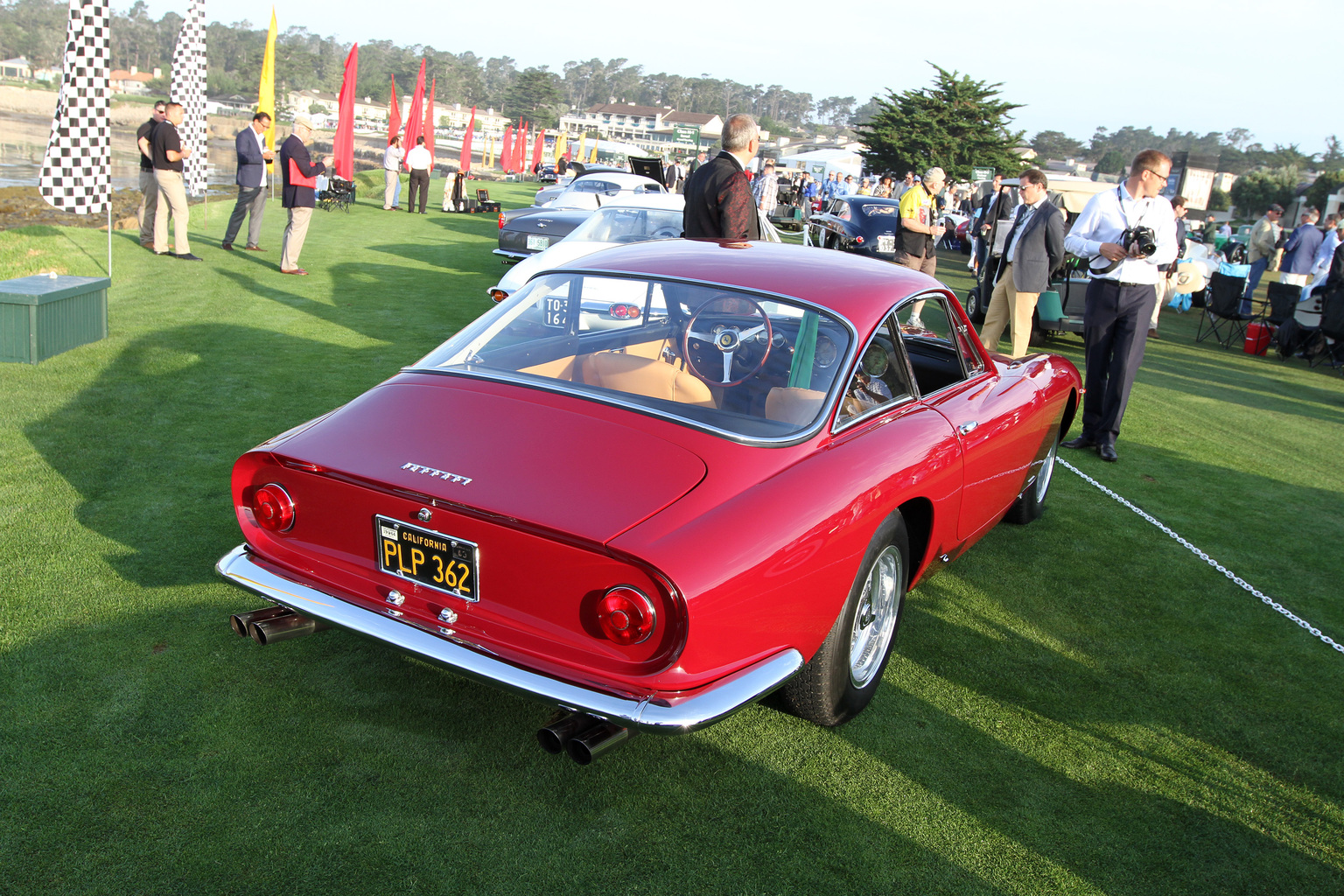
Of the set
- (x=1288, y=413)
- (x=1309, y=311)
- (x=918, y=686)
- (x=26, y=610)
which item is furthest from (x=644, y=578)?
(x=1309, y=311)

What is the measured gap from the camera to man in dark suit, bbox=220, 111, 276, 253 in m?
11.9

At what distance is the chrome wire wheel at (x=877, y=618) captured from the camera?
319cm

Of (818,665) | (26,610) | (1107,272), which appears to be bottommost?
(26,610)

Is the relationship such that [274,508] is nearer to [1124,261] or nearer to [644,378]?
[644,378]

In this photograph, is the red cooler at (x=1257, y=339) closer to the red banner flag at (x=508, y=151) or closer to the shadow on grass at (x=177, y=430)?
the shadow on grass at (x=177, y=430)

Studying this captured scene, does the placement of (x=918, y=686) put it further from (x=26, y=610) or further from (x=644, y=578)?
(x=26, y=610)

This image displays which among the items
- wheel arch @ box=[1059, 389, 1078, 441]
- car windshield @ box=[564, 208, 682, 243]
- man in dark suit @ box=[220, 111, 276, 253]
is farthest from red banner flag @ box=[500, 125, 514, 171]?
wheel arch @ box=[1059, 389, 1078, 441]

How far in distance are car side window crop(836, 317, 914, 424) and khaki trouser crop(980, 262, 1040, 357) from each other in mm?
5111

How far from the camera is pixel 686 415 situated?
2.90 m

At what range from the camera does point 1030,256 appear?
803cm

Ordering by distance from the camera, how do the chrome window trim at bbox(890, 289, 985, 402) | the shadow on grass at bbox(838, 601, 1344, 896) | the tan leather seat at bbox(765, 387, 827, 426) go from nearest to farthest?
the shadow on grass at bbox(838, 601, 1344, 896)
the tan leather seat at bbox(765, 387, 827, 426)
the chrome window trim at bbox(890, 289, 985, 402)

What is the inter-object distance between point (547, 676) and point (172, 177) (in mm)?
10748

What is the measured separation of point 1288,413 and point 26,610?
10365mm

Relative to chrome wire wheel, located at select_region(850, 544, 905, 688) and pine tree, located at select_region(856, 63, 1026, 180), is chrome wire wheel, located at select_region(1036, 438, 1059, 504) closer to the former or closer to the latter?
chrome wire wheel, located at select_region(850, 544, 905, 688)
